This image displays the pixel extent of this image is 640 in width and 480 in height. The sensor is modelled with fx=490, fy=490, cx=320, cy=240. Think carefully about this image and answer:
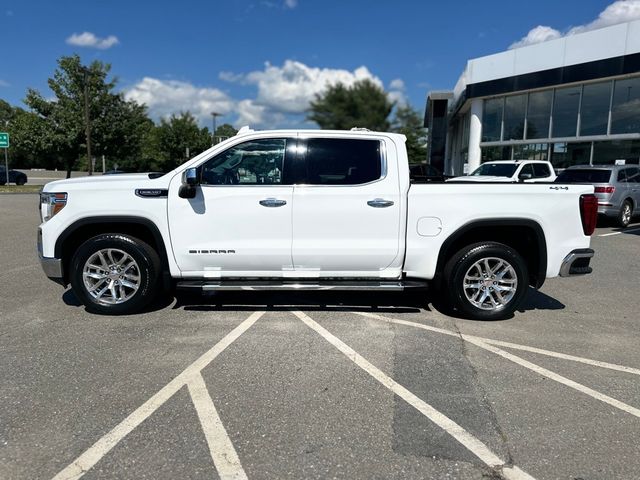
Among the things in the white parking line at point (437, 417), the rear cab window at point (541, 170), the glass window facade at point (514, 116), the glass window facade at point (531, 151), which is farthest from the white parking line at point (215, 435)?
the glass window facade at point (514, 116)

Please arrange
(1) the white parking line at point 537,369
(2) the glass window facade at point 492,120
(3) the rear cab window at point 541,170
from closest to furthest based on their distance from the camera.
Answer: (1) the white parking line at point 537,369 → (3) the rear cab window at point 541,170 → (2) the glass window facade at point 492,120

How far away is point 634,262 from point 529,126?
568 inches

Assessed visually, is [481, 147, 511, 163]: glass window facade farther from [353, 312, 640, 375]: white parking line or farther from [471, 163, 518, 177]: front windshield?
[353, 312, 640, 375]: white parking line

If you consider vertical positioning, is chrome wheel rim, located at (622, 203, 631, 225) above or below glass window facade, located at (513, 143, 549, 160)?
below

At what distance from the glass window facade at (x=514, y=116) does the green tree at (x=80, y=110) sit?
24.7 metres

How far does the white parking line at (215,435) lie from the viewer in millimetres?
2637

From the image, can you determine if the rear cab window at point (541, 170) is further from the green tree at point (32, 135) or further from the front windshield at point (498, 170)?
the green tree at point (32, 135)

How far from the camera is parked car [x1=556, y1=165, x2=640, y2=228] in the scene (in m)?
12.6

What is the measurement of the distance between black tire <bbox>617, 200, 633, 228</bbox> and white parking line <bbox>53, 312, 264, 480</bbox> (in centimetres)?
1202

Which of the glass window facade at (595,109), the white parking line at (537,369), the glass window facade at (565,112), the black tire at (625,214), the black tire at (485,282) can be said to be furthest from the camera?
the glass window facade at (565,112)

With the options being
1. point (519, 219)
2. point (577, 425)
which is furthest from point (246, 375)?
point (519, 219)

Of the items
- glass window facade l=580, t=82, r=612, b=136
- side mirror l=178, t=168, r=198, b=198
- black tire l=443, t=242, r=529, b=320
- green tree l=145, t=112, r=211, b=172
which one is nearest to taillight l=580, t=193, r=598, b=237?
black tire l=443, t=242, r=529, b=320

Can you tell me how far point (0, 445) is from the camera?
284 cm

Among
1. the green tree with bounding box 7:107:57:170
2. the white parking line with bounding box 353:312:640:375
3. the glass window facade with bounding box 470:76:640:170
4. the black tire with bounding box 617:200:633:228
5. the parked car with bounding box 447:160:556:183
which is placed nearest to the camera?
the white parking line with bounding box 353:312:640:375
